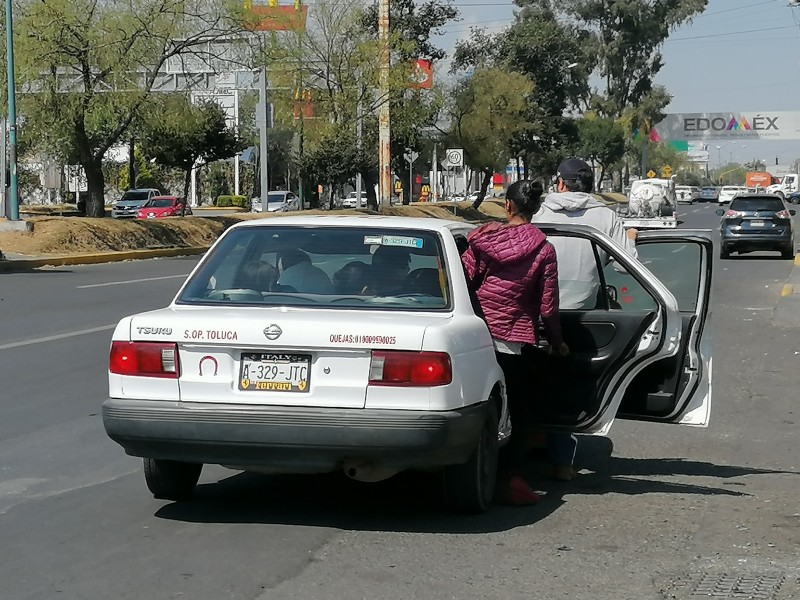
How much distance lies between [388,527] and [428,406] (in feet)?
2.59

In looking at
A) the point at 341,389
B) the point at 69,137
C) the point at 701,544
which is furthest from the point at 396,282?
the point at 69,137

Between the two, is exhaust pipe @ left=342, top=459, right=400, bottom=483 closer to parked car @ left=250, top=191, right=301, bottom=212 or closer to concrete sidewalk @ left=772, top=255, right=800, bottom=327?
concrete sidewalk @ left=772, top=255, right=800, bottom=327

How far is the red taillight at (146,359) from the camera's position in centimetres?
616

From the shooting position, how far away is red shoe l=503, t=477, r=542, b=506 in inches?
270

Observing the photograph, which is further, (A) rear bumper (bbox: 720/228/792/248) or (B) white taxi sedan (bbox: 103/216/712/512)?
(A) rear bumper (bbox: 720/228/792/248)

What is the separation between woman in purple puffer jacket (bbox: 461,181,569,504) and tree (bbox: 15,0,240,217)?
25851 millimetres

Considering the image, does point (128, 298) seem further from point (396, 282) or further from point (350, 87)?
point (350, 87)

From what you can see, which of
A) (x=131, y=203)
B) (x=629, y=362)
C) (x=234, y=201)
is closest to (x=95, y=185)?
(x=131, y=203)

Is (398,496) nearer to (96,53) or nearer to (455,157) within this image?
(96,53)

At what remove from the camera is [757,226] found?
32.2 meters

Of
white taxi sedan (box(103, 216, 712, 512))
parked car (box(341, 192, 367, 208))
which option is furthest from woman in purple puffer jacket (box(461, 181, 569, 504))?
parked car (box(341, 192, 367, 208))

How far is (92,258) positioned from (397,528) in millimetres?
24515

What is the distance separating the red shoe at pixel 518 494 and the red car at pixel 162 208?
4401 centimetres

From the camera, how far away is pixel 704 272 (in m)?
7.47
